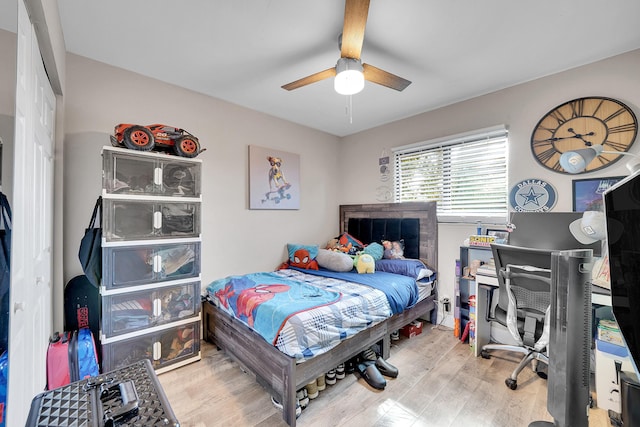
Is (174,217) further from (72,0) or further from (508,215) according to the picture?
(508,215)

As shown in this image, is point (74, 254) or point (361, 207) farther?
point (361, 207)

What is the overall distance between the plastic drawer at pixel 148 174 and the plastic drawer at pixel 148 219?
0.09 meters

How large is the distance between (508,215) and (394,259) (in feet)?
4.10

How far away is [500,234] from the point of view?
2.60 metres

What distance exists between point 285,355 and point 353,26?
6.53ft

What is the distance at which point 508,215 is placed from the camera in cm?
261

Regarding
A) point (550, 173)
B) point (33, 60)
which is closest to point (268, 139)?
point (33, 60)

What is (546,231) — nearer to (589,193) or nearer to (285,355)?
(589,193)

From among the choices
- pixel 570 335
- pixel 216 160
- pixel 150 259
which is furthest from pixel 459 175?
pixel 150 259

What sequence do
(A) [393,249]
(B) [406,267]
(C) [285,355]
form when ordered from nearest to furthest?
(C) [285,355] → (B) [406,267] → (A) [393,249]

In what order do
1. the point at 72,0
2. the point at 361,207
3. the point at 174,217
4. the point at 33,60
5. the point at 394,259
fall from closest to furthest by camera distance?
1. the point at 33,60
2. the point at 72,0
3. the point at 174,217
4. the point at 394,259
5. the point at 361,207

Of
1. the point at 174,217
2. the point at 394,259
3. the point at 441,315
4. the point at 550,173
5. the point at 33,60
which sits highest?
the point at 33,60

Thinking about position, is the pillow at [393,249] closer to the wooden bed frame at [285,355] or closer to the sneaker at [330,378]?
the wooden bed frame at [285,355]

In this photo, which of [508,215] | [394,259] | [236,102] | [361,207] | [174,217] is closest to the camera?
[174,217]
